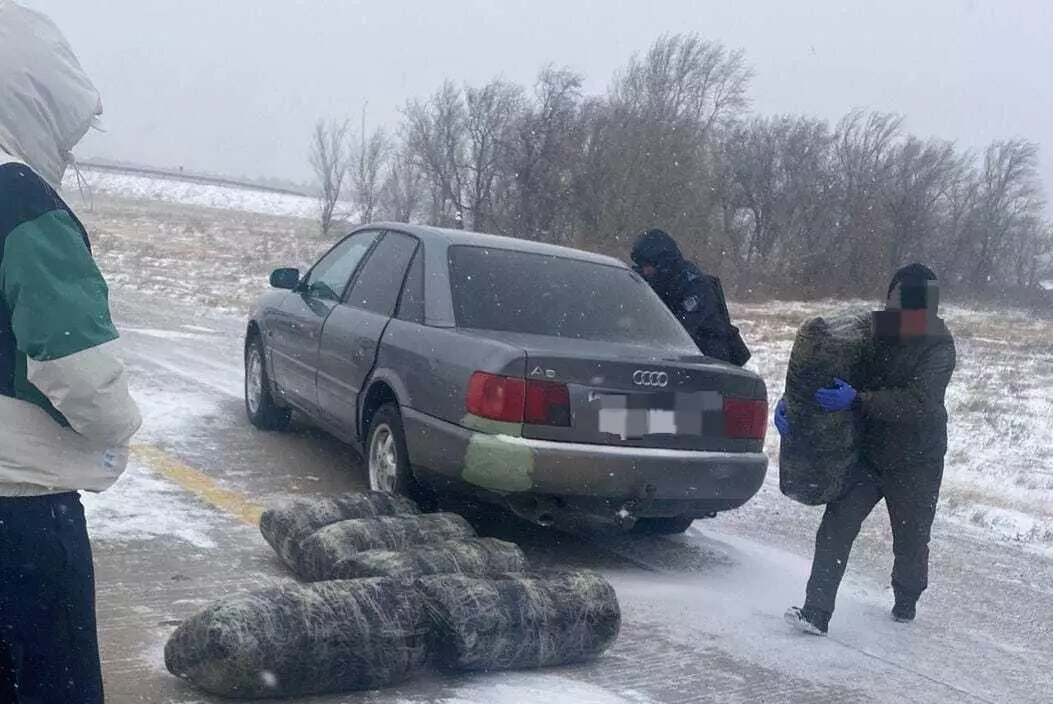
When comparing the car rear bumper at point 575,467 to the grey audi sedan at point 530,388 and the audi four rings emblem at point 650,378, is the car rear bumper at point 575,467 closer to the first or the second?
the grey audi sedan at point 530,388

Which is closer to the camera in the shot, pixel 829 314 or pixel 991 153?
pixel 829 314

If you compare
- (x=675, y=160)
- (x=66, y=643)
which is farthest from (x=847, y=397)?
(x=675, y=160)

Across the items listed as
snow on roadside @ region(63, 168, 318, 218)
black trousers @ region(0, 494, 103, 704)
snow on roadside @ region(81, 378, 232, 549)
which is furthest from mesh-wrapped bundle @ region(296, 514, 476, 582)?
snow on roadside @ region(63, 168, 318, 218)

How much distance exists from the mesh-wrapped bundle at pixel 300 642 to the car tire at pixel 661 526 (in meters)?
2.51

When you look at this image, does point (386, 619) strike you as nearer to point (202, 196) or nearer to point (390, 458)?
point (390, 458)

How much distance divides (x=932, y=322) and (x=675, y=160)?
36.0 meters

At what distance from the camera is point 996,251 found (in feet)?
196

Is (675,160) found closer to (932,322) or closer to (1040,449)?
(1040,449)

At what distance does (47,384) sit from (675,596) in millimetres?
3529

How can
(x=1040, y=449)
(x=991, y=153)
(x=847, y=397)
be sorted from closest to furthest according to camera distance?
(x=847, y=397) → (x=1040, y=449) → (x=991, y=153)

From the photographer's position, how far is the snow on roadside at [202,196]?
73000 millimetres

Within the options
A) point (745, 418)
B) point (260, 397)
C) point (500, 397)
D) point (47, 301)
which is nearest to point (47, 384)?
point (47, 301)

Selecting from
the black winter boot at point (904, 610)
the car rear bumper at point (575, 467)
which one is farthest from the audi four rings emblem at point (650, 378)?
the black winter boot at point (904, 610)

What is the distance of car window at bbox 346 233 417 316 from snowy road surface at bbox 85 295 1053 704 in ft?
3.72
